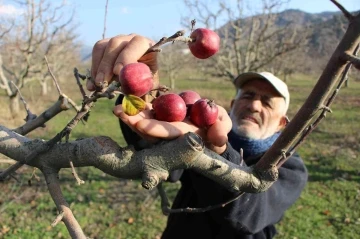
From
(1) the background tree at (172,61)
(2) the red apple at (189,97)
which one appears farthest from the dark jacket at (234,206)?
(1) the background tree at (172,61)

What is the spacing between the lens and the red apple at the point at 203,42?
3.66 ft

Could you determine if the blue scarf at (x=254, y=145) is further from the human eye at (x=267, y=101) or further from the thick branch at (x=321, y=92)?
the thick branch at (x=321, y=92)

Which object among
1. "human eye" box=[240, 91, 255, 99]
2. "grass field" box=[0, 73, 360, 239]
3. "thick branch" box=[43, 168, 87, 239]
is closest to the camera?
"thick branch" box=[43, 168, 87, 239]

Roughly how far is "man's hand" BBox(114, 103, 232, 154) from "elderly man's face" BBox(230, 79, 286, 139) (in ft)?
5.09

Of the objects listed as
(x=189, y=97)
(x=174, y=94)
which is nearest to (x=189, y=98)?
(x=189, y=97)

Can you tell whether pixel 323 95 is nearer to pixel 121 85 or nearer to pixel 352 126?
pixel 121 85

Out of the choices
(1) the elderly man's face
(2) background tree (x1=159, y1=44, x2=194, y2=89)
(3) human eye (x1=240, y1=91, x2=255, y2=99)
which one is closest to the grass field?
(1) the elderly man's face

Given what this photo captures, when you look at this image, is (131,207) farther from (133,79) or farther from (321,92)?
(321,92)

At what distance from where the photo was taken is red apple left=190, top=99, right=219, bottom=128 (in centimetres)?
107

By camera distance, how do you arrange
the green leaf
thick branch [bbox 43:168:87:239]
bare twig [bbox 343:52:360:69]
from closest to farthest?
bare twig [bbox 343:52:360:69] < the green leaf < thick branch [bbox 43:168:87:239]

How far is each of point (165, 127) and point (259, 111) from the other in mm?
1896

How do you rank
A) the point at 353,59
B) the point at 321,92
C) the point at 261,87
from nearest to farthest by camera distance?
the point at 353,59, the point at 321,92, the point at 261,87

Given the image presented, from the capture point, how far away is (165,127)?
1.00m

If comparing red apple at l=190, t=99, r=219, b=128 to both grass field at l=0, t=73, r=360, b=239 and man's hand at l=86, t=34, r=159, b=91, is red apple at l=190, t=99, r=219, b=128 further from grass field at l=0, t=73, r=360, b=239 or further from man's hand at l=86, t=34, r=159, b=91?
grass field at l=0, t=73, r=360, b=239
